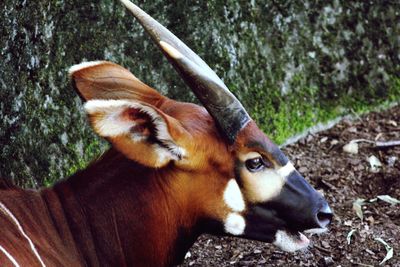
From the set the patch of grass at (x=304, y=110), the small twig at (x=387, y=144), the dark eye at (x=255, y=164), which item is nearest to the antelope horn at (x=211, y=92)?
the dark eye at (x=255, y=164)

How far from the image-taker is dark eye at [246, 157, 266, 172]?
12.8 ft

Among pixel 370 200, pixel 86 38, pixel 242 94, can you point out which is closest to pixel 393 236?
pixel 370 200

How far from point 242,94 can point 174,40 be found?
2103mm

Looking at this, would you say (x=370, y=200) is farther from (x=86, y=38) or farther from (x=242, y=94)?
(x=86, y=38)

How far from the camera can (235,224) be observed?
3957mm

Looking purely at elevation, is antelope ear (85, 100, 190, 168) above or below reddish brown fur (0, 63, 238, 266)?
above

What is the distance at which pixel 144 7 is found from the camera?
18.8ft

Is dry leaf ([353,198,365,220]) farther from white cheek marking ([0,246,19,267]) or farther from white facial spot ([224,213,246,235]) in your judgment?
white cheek marking ([0,246,19,267])

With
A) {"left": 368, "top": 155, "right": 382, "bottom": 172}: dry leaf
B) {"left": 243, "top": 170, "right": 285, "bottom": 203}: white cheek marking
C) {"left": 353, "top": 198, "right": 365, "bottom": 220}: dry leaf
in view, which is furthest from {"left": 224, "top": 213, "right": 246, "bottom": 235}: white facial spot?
{"left": 368, "top": 155, "right": 382, "bottom": 172}: dry leaf

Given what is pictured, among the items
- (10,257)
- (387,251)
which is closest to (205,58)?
(387,251)

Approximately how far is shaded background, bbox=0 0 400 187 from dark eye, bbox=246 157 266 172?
192 cm

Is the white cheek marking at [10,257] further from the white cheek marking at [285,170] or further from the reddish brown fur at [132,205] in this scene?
the white cheek marking at [285,170]

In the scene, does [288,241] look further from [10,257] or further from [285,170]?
[10,257]

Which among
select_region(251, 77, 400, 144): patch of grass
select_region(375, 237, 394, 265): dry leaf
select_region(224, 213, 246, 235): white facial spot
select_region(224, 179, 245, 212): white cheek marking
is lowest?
select_region(375, 237, 394, 265): dry leaf
